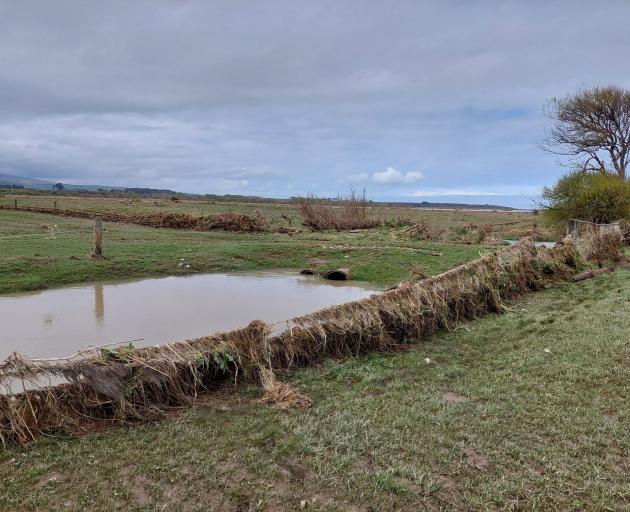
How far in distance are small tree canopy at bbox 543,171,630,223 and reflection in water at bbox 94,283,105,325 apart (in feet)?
58.3

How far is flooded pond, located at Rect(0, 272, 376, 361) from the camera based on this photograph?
769 cm

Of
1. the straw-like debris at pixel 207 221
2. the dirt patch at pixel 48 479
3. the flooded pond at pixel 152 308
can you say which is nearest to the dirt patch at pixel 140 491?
the dirt patch at pixel 48 479

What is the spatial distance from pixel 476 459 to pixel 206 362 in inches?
103

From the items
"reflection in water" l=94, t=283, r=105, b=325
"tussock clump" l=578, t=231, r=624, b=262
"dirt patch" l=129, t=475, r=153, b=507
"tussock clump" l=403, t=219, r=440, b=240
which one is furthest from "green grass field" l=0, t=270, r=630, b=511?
"tussock clump" l=403, t=219, r=440, b=240

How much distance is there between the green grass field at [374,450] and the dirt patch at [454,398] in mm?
21

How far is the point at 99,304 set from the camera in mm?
9930

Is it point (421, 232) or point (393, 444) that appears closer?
point (393, 444)

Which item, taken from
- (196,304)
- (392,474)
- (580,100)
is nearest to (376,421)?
(392,474)

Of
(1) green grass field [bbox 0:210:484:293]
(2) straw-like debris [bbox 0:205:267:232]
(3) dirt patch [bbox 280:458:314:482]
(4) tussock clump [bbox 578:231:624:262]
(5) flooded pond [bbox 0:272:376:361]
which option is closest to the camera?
(3) dirt patch [bbox 280:458:314:482]

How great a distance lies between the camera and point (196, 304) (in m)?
10.1

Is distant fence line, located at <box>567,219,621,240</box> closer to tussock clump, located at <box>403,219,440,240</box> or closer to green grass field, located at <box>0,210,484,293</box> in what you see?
green grass field, located at <box>0,210,484,293</box>

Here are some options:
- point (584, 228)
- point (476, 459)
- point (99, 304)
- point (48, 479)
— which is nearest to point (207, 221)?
point (99, 304)

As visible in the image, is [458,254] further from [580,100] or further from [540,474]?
[580,100]

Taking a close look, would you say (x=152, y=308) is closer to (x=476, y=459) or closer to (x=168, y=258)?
(x=168, y=258)
